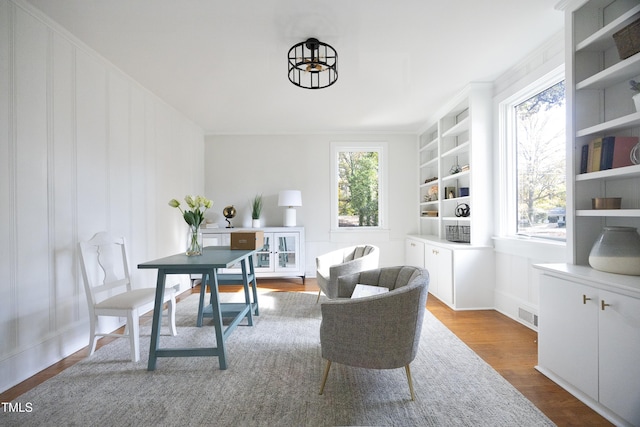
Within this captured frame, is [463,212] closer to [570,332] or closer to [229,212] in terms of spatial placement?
[570,332]

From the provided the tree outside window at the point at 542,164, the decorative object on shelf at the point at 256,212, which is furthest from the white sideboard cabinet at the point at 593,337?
the decorative object on shelf at the point at 256,212

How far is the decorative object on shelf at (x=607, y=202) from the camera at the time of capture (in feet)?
6.61

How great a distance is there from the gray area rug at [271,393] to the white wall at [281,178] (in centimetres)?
307

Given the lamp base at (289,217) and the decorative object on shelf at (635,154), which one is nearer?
the decorative object on shelf at (635,154)

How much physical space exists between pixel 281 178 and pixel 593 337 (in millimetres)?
4763

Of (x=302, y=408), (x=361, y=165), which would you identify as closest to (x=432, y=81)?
(x=361, y=165)

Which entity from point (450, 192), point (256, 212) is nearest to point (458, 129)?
point (450, 192)

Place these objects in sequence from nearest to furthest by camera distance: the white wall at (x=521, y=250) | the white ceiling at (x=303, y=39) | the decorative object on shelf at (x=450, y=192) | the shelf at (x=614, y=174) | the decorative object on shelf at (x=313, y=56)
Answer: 1. the shelf at (x=614, y=174)
2. the white ceiling at (x=303, y=39)
3. the decorative object on shelf at (x=313, y=56)
4. the white wall at (x=521, y=250)
5. the decorative object on shelf at (x=450, y=192)

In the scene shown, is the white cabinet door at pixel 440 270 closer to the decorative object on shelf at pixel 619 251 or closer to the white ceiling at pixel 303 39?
the decorative object on shelf at pixel 619 251

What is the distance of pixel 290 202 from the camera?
17.4ft

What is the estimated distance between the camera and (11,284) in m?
2.12

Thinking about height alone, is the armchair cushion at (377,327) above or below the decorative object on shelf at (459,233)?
below

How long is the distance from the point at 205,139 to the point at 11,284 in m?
4.07

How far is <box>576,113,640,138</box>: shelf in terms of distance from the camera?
1795 millimetres
